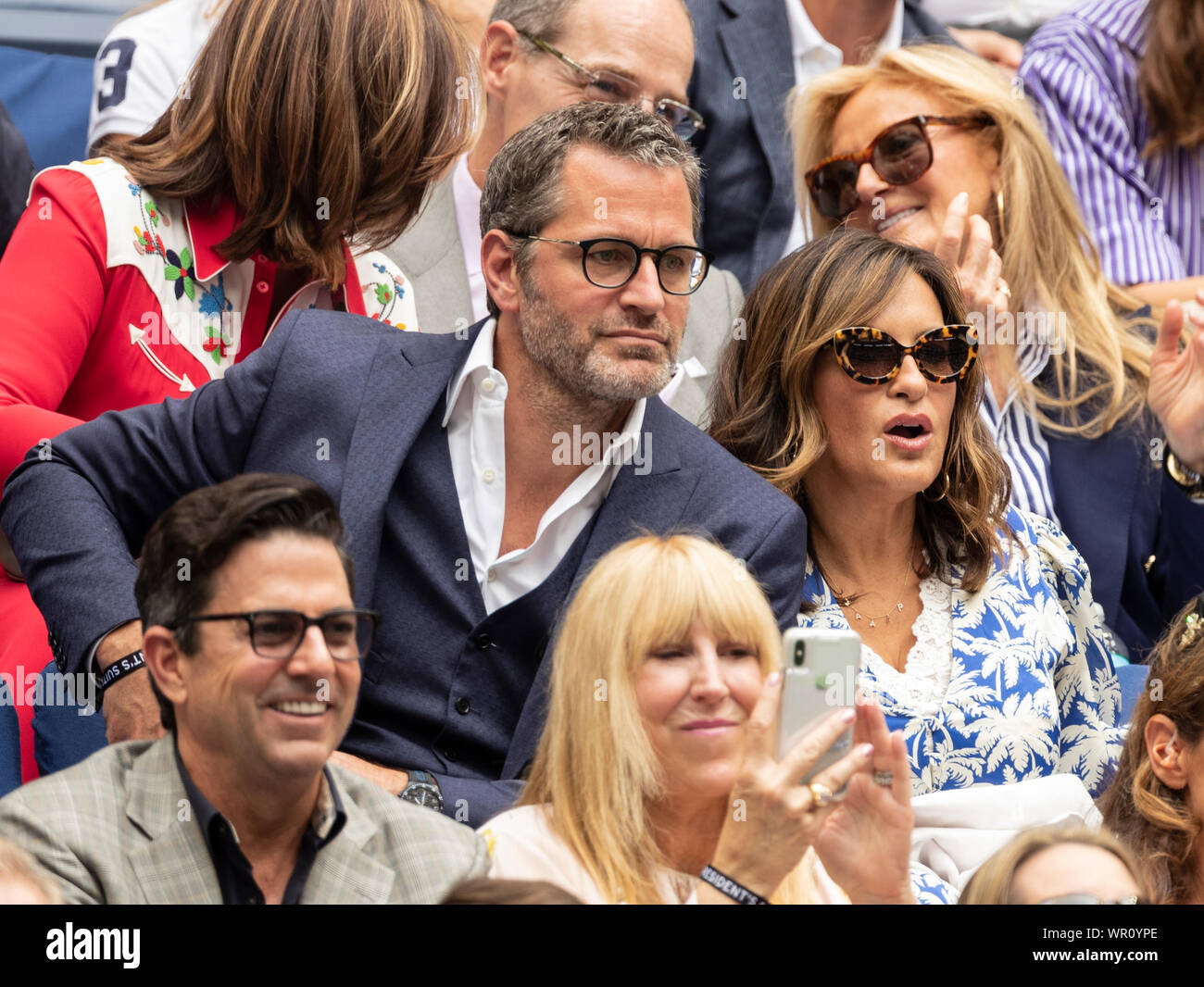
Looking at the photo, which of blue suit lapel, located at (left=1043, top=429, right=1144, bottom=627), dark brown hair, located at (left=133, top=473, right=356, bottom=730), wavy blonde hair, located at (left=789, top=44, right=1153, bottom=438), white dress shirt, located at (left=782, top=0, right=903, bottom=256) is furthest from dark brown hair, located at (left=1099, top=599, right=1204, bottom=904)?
white dress shirt, located at (left=782, top=0, right=903, bottom=256)

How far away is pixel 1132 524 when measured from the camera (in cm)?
362

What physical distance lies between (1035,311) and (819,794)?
6.91 feet

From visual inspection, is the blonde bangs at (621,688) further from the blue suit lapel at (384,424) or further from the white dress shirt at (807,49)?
the white dress shirt at (807,49)

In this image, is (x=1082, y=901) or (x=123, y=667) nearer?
(x=1082, y=901)

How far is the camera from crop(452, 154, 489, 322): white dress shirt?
11.8ft

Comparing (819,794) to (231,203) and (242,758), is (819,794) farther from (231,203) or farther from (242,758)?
(231,203)

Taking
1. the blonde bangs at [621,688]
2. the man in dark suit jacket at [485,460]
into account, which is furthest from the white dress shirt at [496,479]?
the blonde bangs at [621,688]

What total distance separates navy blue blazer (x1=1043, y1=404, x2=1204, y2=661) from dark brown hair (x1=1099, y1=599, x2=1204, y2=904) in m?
0.84

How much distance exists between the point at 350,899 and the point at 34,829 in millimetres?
355

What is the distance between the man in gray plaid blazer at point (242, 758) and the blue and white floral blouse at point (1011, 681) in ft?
3.64

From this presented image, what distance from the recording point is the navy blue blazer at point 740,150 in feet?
13.1

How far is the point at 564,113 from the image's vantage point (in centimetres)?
279

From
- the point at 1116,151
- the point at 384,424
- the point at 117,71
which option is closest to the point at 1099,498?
the point at 1116,151

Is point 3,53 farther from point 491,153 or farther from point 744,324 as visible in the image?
point 744,324
